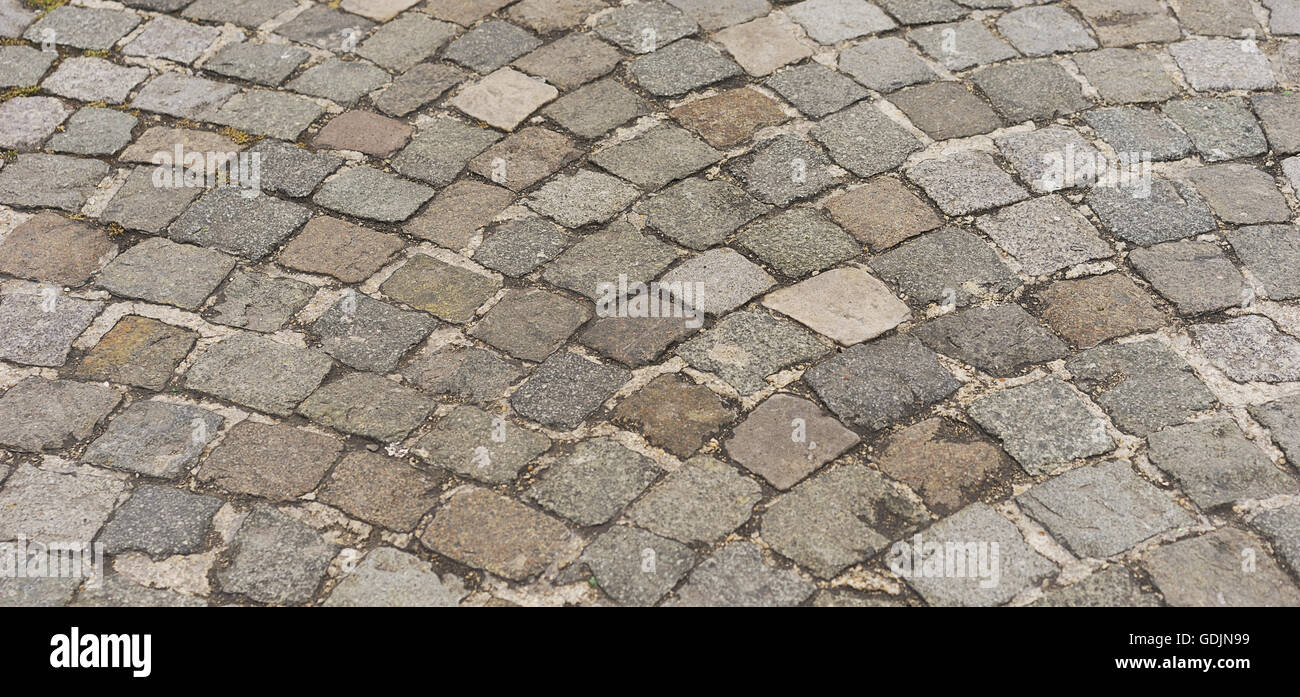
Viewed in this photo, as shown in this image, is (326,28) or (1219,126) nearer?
(1219,126)

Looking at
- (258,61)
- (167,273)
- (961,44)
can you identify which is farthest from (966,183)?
(258,61)

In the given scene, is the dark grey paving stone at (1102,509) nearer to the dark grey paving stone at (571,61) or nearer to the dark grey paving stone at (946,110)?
the dark grey paving stone at (946,110)

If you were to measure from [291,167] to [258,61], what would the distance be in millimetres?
731

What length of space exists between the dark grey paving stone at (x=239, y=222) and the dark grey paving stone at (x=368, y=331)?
42 centimetres

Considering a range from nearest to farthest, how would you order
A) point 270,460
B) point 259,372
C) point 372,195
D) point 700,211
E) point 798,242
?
1. point 270,460
2. point 259,372
3. point 798,242
4. point 700,211
5. point 372,195

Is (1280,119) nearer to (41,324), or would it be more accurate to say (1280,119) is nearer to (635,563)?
(635,563)

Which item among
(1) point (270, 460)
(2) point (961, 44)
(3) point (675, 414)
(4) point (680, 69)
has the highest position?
(2) point (961, 44)

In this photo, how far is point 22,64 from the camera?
4.31 metres

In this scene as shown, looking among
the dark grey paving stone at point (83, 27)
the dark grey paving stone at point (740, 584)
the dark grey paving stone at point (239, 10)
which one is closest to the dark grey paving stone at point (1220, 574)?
the dark grey paving stone at point (740, 584)

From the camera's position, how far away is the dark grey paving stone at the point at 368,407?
2994mm

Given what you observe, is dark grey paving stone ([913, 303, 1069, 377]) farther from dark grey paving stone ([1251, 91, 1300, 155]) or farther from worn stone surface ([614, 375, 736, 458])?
dark grey paving stone ([1251, 91, 1300, 155])

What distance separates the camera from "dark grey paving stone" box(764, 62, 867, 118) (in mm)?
4008

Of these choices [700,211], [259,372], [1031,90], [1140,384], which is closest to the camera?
[1140,384]

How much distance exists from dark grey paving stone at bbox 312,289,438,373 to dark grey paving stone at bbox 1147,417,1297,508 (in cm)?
211
